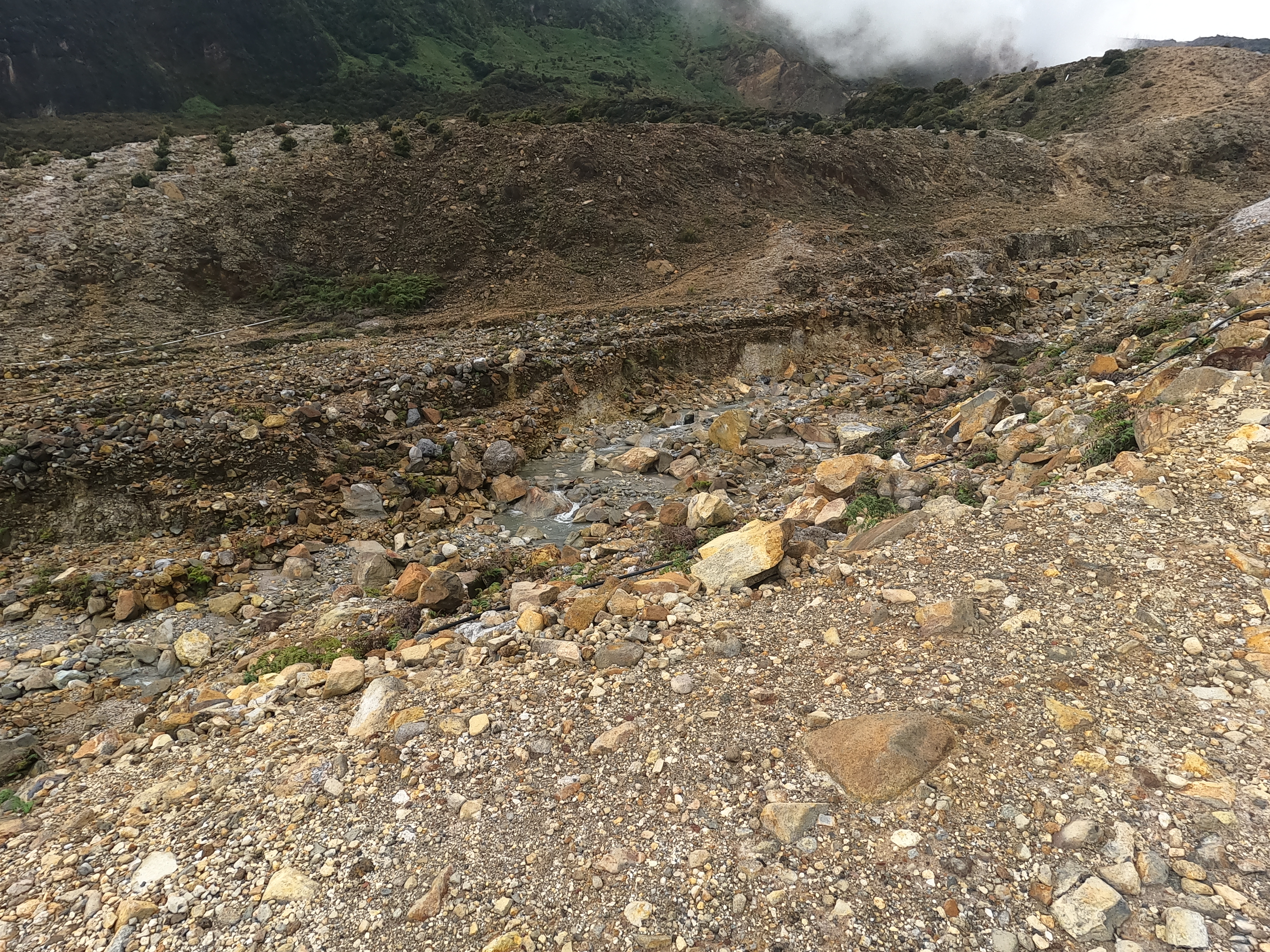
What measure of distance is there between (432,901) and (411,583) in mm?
3732

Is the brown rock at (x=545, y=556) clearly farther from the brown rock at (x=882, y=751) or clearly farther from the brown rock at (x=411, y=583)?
the brown rock at (x=882, y=751)

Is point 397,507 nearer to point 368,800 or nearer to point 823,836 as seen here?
point 368,800

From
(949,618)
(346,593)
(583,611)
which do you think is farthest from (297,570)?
(949,618)

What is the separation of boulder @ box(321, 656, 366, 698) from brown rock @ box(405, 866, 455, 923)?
6.37 ft

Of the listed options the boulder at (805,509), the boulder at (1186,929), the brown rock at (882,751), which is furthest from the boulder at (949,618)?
the boulder at (805,509)

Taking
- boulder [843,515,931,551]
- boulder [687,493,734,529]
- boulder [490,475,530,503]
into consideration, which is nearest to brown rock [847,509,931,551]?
boulder [843,515,931,551]

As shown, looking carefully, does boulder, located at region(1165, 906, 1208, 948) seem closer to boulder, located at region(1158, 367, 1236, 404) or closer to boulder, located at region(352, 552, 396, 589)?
boulder, located at region(1158, 367, 1236, 404)

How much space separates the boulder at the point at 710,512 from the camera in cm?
721

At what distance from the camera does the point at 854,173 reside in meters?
25.2

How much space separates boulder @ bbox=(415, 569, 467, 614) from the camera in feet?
19.5

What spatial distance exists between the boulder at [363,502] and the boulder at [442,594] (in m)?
2.88

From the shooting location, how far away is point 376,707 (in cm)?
421

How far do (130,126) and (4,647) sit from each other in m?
48.3

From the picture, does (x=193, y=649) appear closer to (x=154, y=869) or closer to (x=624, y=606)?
(x=154, y=869)
